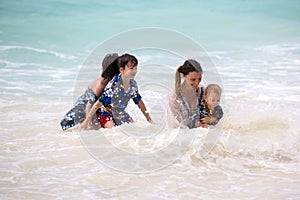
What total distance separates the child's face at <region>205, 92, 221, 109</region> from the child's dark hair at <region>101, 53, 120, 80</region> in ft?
2.97

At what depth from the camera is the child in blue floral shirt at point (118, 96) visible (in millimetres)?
4793

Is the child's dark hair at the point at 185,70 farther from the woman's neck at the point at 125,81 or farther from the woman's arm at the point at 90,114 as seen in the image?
the woman's arm at the point at 90,114

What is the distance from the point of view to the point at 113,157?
4066 millimetres

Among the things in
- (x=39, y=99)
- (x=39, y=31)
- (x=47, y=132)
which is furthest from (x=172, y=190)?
(x=39, y=31)

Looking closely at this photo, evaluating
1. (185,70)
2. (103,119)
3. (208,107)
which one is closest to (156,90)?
(103,119)

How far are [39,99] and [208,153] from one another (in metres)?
3.56

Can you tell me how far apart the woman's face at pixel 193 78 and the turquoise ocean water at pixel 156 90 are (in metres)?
0.50

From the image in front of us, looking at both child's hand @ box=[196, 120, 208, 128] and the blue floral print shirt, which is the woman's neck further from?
child's hand @ box=[196, 120, 208, 128]

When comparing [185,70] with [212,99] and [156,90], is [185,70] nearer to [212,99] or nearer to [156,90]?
[212,99]

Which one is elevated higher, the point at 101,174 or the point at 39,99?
the point at 39,99

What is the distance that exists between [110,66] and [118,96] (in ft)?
0.98

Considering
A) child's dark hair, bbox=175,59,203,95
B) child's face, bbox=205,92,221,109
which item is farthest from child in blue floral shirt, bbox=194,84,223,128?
child's dark hair, bbox=175,59,203,95

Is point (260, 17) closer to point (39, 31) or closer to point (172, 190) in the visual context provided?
point (39, 31)

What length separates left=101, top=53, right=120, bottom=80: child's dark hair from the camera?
488cm
